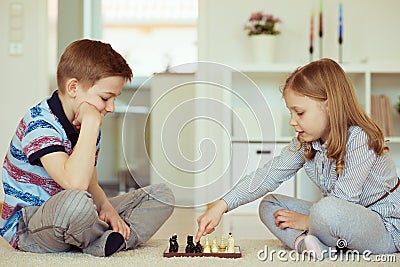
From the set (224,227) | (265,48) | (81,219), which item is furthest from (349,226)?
(265,48)

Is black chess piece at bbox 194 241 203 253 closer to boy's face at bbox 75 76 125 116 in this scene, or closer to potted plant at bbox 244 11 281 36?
boy's face at bbox 75 76 125 116

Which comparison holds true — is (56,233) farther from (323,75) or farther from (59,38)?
(59,38)

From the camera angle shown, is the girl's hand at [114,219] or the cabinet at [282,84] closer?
the girl's hand at [114,219]

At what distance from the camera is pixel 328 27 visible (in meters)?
3.81

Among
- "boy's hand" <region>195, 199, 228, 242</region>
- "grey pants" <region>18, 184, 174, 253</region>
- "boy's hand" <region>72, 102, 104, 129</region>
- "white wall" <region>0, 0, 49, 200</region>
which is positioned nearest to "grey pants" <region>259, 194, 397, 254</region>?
"boy's hand" <region>195, 199, 228, 242</region>

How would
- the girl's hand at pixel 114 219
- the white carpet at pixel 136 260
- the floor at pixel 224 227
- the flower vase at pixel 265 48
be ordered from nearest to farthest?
1. the white carpet at pixel 136 260
2. the girl's hand at pixel 114 219
3. the floor at pixel 224 227
4. the flower vase at pixel 265 48

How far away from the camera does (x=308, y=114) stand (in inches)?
67.8

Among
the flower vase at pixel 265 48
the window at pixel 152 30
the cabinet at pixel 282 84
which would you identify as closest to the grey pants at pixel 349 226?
the cabinet at pixel 282 84

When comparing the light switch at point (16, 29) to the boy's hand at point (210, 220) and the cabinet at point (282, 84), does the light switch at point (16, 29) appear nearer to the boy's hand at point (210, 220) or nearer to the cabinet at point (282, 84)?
the cabinet at point (282, 84)

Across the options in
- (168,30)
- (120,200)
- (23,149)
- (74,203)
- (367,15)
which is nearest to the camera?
(74,203)

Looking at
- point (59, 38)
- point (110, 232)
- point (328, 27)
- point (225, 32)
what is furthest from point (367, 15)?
point (110, 232)

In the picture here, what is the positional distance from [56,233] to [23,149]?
224 millimetres

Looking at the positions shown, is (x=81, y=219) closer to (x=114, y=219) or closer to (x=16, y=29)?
(x=114, y=219)

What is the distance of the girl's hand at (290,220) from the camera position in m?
1.81
